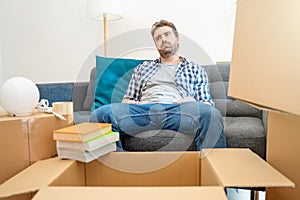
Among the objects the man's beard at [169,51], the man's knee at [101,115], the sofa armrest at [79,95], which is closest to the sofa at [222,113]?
the sofa armrest at [79,95]

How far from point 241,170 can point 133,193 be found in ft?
0.84

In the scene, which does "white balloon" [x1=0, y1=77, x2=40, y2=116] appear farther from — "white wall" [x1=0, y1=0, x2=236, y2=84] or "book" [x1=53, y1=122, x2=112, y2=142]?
"white wall" [x1=0, y1=0, x2=236, y2=84]

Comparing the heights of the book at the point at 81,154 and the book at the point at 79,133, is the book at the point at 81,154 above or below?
below

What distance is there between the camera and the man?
3.94 feet

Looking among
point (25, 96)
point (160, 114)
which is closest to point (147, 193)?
point (25, 96)

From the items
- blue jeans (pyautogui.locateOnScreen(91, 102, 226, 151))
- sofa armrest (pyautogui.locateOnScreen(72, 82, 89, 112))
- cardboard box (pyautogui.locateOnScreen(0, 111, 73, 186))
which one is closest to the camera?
cardboard box (pyautogui.locateOnScreen(0, 111, 73, 186))

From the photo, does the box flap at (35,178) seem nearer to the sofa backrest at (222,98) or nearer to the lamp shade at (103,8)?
the sofa backrest at (222,98)

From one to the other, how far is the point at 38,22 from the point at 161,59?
1.26 metres

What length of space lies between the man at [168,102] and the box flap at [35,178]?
1.59ft

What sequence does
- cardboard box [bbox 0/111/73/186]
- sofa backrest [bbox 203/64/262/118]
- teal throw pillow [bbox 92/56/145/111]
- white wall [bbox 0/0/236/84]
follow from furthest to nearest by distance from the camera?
white wall [bbox 0/0/236/84] → teal throw pillow [bbox 92/56/145/111] → sofa backrest [bbox 203/64/262/118] → cardboard box [bbox 0/111/73/186]

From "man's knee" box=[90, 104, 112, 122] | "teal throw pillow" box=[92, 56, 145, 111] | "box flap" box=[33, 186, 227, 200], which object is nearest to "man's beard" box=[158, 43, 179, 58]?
"teal throw pillow" box=[92, 56, 145, 111]

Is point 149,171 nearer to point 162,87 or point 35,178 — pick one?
point 35,178

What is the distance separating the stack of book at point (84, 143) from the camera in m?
0.72

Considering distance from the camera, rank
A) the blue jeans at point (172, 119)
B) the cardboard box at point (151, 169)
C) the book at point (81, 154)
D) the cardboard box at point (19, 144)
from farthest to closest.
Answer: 1. the blue jeans at point (172, 119)
2. the cardboard box at point (19, 144)
3. the book at point (81, 154)
4. the cardboard box at point (151, 169)
